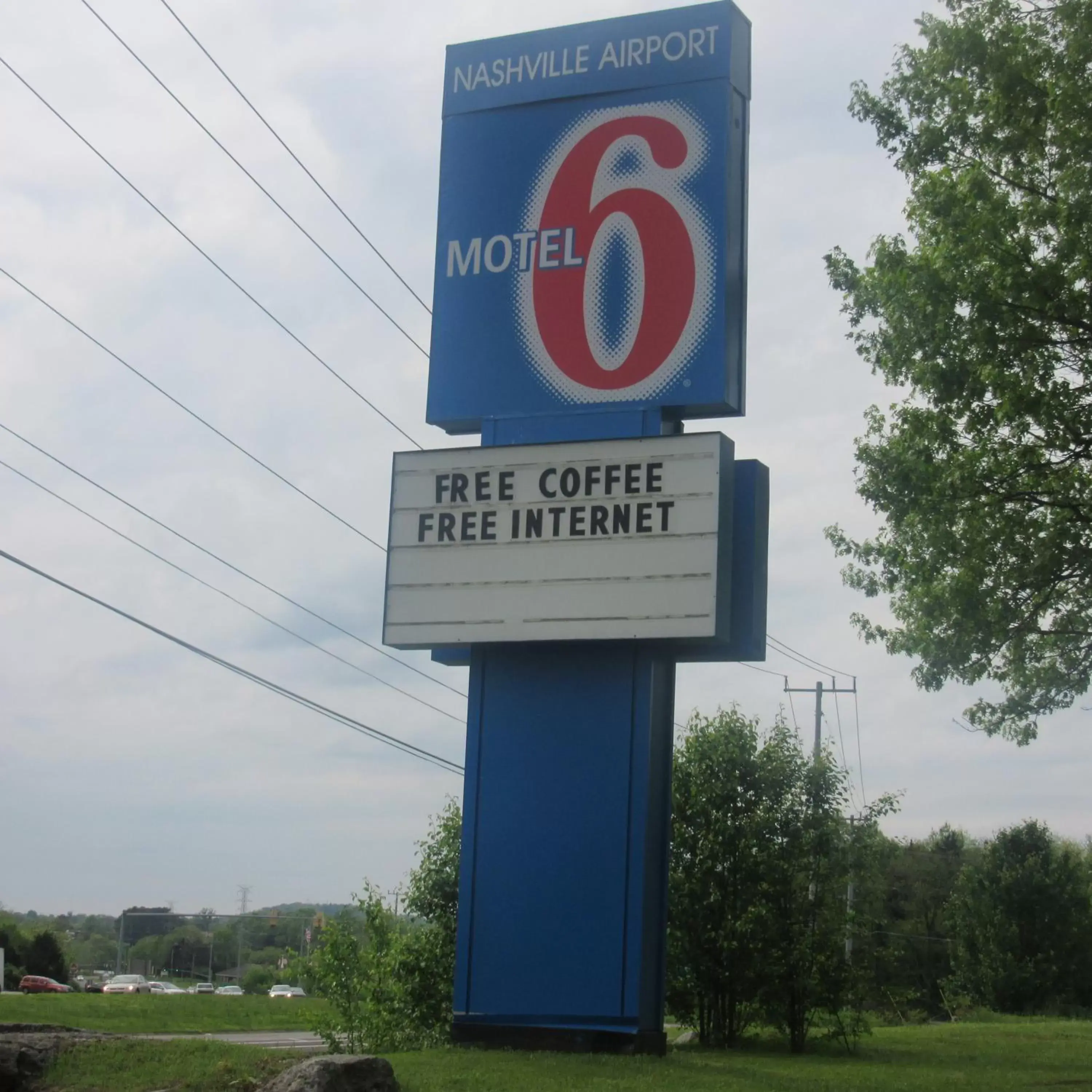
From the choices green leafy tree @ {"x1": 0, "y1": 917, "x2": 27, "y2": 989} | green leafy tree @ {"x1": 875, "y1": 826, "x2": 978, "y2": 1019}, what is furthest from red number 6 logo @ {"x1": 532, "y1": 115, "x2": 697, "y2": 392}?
green leafy tree @ {"x1": 0, "y1": 917, "x2": 27, "y2": 989}

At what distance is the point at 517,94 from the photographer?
16328 millimetres

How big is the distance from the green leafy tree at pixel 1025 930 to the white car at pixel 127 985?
30136 millimetres

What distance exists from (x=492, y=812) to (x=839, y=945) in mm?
10836

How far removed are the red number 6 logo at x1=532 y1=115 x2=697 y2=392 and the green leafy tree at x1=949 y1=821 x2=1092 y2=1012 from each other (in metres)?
39.8

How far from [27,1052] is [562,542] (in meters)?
6.83

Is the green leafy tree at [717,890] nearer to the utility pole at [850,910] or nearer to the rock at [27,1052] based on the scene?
the utility pole at [850,910]

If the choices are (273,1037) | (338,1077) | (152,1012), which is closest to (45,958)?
(152,1012)

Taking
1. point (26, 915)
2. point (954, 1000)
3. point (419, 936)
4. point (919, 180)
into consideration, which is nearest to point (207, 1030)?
point (419, 936)

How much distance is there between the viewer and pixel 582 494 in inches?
567

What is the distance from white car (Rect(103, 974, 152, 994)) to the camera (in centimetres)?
5537

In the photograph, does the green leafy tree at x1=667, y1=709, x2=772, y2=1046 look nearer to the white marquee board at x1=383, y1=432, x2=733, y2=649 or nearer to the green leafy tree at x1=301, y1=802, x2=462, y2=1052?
the green leafy tree at x1=301, y1=802, x2=462, y2=1052

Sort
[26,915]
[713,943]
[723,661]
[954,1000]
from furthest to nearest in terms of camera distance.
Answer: [26,915] < [954,1000] < [713,943] < [723,661]

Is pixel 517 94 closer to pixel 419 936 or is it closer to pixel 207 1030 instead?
pixel 419 936

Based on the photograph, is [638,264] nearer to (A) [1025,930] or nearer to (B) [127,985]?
(A) [1025,930]
